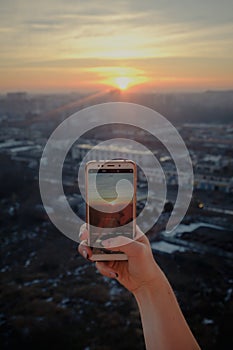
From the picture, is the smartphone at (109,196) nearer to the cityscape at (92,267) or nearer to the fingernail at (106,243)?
the fingernail at (106,243)

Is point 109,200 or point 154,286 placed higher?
point 109,200

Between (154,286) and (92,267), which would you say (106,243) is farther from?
(92,267)

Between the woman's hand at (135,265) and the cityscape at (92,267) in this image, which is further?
the cityscape at (92,267)

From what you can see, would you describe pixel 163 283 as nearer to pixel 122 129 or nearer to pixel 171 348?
pixel 171 348

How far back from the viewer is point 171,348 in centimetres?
46

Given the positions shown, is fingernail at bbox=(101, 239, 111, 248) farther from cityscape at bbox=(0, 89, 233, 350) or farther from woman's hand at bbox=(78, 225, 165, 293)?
cityscape at bbox=(0, 89, 233, 350)

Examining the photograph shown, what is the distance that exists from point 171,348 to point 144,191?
11.3 feet

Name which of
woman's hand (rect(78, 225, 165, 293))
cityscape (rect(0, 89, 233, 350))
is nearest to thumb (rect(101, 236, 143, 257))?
woman's hand (rect(78, 225, 165, 293))

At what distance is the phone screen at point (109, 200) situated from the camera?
0.55 metres

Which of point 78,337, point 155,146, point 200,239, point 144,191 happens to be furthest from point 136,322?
point 155,146

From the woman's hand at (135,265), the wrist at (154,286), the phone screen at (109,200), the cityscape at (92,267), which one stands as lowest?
the cityscape at (92,267)

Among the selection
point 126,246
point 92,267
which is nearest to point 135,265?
point 126,246

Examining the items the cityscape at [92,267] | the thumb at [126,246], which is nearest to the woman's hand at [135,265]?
the thumb at [126,246]

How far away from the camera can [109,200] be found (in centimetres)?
56
